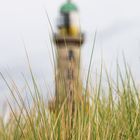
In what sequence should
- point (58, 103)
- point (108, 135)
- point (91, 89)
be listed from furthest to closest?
1. point (91, 89)
2. point (58, 103)
3. point (108, 135)

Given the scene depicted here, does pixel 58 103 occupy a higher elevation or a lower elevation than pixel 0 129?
higher

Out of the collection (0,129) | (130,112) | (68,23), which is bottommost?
(68,23)

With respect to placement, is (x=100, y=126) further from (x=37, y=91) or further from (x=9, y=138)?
(x=9, y=138)

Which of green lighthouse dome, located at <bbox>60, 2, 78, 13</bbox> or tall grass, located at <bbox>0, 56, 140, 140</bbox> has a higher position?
tall grass, located at <bbox>0, 56, 140, 140</bbox>

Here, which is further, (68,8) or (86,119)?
(68,8)

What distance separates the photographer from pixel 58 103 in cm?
217

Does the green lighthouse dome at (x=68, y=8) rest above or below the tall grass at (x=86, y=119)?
below

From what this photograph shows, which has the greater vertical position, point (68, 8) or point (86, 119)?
point (86, 119)

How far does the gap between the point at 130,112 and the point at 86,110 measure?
0.22m

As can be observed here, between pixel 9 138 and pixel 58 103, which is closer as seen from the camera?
pixel 58 103

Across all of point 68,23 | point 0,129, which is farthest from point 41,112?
point 68,23

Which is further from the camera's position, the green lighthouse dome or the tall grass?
the green lighthouse dome

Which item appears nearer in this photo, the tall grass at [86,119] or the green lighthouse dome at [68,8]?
the tall grass at [86,119]

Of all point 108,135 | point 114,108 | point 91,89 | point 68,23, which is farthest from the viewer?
point 68,23
